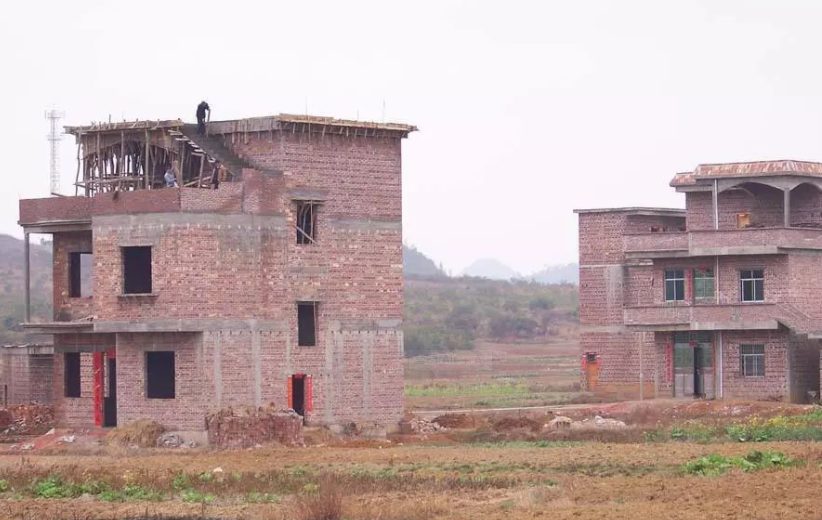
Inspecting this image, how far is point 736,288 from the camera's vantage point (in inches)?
2345

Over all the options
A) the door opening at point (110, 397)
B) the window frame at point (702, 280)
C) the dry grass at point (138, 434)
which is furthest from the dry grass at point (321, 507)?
the window frame at point (702, 280)

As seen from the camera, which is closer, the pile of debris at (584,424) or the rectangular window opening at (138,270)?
the pile of debris at (584,424)

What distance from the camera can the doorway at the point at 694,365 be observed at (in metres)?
60.6

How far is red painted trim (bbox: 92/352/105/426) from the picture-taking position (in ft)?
170

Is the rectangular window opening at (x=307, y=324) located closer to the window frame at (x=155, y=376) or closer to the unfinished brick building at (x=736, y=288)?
the window frame at (x=155, y=376)

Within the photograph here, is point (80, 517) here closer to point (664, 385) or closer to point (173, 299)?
point (173, 299)

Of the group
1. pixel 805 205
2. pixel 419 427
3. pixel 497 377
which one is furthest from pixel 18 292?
pixel 419 427

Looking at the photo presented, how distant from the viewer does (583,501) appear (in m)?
32.4

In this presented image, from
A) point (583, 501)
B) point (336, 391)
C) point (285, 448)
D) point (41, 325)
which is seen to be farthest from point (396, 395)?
point (583, 501)

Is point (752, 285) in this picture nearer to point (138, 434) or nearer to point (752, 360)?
point (752, 360)

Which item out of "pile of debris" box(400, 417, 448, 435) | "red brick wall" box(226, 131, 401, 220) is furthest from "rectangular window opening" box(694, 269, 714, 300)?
"red brick wall" box(226, 131, 401, 220)

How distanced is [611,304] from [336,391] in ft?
63.0

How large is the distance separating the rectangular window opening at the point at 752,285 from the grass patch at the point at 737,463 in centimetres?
2243

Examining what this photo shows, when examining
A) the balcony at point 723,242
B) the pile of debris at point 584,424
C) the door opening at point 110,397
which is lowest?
the pile of debris at point 584,424
